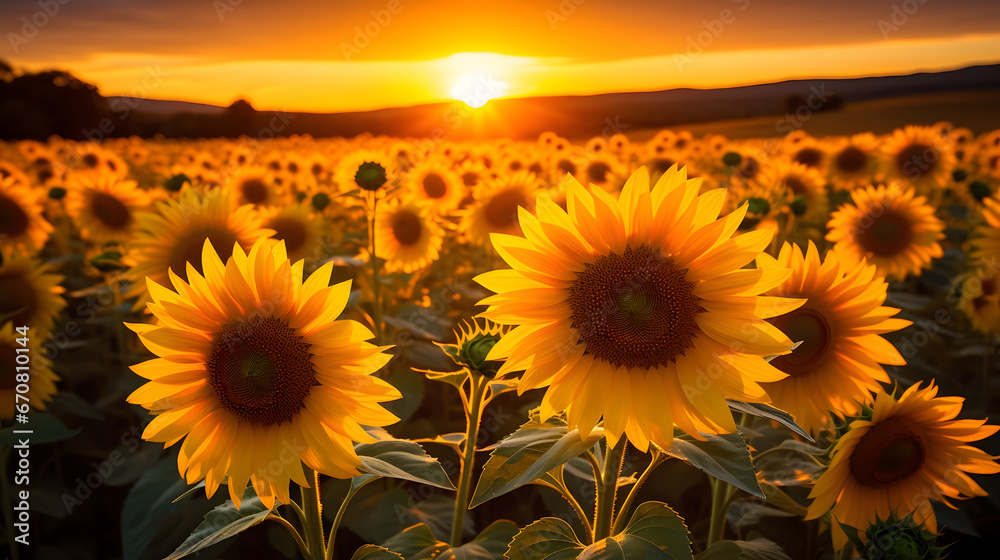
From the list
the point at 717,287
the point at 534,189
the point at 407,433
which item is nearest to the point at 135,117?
the point at 534,189

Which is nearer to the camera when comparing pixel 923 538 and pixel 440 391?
pixel 923 538

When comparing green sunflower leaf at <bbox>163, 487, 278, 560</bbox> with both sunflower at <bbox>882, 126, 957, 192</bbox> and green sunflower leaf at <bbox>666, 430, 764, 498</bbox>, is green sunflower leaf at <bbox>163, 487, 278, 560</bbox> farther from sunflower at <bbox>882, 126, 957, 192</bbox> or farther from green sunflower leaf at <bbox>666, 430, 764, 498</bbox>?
sunflower at <bbox>882, 126, 957, 192</bbox>

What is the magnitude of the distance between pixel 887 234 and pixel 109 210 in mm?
6749

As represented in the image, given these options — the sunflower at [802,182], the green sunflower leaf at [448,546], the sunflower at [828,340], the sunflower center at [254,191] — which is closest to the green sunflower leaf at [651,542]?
the green sunflower leaf at [448,546]

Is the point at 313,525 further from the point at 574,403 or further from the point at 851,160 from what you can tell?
the point at 851,160

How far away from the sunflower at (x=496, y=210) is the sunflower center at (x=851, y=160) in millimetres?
5239

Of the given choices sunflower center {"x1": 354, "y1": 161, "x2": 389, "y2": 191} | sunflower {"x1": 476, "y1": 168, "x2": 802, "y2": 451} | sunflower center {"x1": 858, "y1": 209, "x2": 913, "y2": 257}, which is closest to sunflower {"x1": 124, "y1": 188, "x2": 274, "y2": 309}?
sunflower center {"x1": 354, "y1": 161, "x2": 389, "y2": 191}

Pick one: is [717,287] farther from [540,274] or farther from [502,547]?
[502,547]

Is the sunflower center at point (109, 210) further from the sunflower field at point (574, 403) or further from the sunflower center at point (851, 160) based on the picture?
the sunflower center at point (851, 160)

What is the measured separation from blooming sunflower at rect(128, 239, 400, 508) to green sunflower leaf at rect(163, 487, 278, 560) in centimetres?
7

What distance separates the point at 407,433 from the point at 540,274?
2.25 meters

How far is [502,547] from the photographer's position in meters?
1.82

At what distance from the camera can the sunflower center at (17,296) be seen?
3928 millimetres

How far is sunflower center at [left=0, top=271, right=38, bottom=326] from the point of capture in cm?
393
